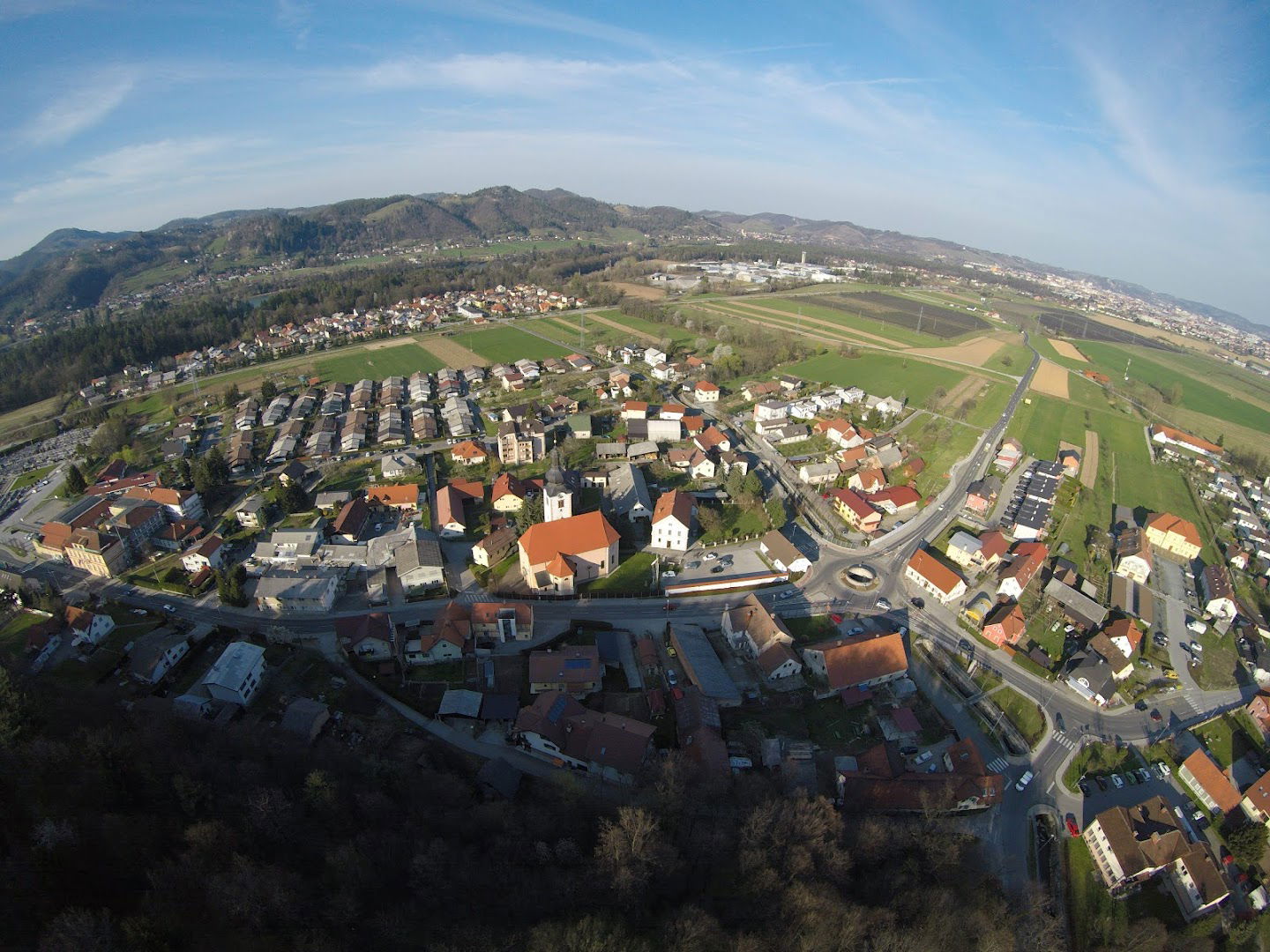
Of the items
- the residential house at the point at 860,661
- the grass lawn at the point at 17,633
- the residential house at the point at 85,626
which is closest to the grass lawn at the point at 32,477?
the grass lawn at the point at 17,633

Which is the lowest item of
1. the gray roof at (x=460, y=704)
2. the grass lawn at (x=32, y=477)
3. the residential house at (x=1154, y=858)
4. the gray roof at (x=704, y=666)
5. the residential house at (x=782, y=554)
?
the residential house at (x=1154, y=858)

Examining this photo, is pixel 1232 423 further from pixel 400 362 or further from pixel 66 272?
pixel 66 272

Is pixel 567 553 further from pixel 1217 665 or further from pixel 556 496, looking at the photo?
pixel 1217 665

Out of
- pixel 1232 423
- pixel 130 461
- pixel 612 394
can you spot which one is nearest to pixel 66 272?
pixel 130 461

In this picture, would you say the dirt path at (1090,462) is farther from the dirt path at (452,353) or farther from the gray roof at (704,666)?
the dirt path at (452,353)

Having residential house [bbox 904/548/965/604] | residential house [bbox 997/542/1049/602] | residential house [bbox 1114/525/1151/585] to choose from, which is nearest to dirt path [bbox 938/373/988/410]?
residential house [bbox 1114/525/1151/585]

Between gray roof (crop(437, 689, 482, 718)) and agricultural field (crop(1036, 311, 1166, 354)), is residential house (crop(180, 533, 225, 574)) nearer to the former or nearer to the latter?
gray roof (crop(437, 689, 482, 718))
